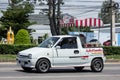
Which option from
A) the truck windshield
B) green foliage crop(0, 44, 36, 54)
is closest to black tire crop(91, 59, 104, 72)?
A: the truck windshield

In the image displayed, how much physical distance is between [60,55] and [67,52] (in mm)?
398

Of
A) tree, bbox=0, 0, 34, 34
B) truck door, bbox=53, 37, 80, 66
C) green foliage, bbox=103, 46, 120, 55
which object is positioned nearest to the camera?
truck door, bbox=53, 37, 80, 66

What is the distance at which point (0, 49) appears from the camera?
106 ft

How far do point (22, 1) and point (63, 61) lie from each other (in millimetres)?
43943

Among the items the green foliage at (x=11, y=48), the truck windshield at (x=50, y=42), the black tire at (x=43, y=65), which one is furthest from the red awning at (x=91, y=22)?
the black tire at (x=43, y=65)

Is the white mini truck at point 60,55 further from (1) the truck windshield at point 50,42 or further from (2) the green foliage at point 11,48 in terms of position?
(2) the green foliage at point 11,48

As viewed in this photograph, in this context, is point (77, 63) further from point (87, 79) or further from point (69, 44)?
point (87, 79)

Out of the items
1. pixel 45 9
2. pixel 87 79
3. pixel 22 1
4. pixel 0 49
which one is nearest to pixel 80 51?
pixel 87 79

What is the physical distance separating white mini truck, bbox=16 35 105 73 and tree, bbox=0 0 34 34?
3689 centimetres

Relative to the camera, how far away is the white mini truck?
1841 cm

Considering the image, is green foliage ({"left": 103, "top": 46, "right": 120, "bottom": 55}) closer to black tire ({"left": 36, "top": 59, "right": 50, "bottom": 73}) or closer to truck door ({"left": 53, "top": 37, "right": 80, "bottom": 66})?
truck door ({"left": 53, "top": 37, "right": 80, "bottom": 66})

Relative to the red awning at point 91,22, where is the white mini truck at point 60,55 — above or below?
below

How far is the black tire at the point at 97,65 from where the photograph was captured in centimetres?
1986

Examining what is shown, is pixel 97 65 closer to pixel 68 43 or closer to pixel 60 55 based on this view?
pixel 68 43
